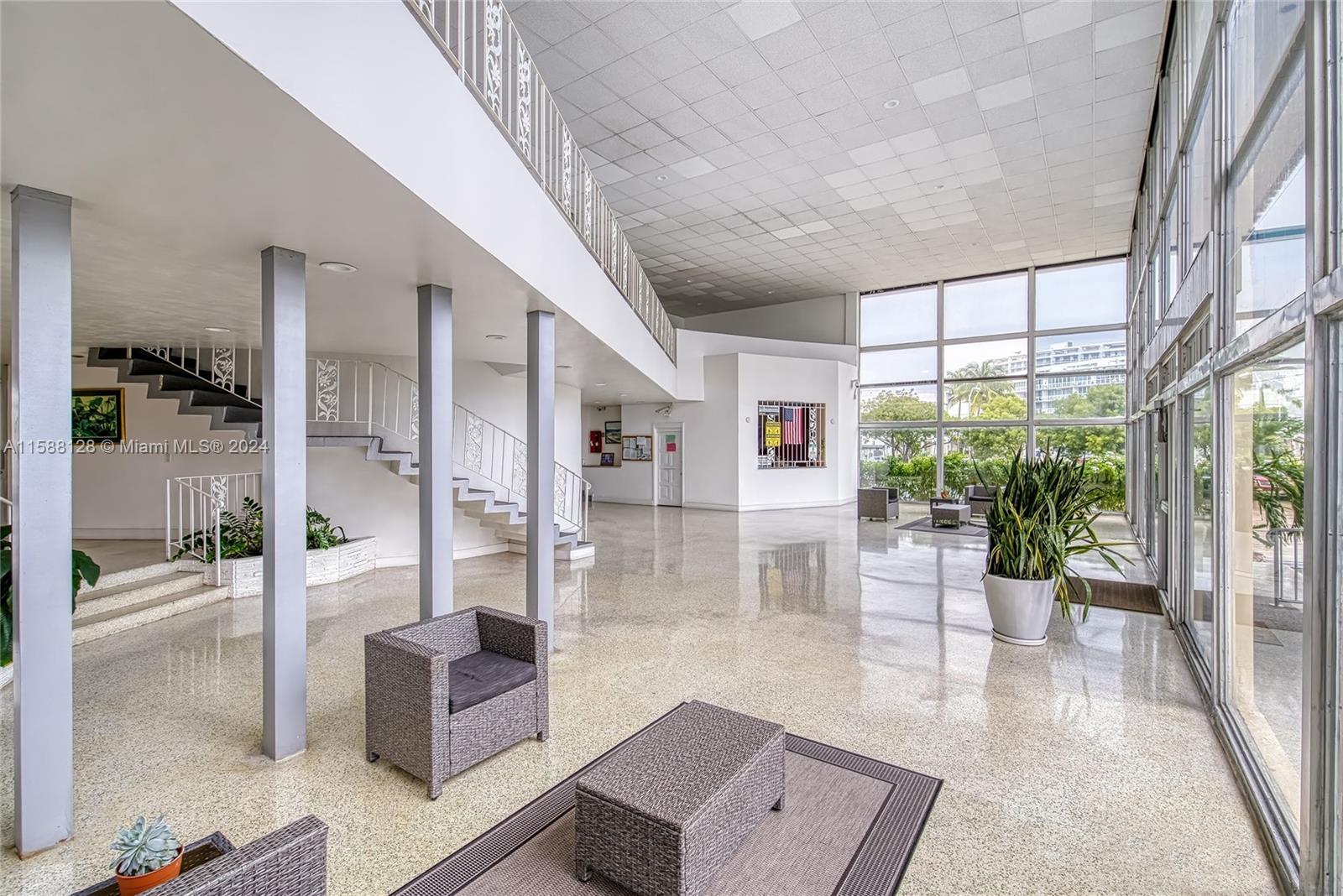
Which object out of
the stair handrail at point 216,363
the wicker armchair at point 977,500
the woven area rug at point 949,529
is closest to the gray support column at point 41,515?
the stair handrail at point 216,363

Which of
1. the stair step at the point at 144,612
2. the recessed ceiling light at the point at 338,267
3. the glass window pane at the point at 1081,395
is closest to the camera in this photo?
the recessed ceiling light at the point at 338,267

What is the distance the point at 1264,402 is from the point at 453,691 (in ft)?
12.8

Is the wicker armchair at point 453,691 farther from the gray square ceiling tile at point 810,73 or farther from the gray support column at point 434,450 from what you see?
the gray square ceiling tile at point 810,73

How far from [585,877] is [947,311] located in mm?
14034

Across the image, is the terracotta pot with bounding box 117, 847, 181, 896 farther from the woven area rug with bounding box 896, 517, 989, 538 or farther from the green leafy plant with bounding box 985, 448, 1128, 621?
the woven area rug with bounding box 896, 517, 989, 538

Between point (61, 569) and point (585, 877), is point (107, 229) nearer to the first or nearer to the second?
point (61, 569)

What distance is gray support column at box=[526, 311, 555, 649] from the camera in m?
4.48

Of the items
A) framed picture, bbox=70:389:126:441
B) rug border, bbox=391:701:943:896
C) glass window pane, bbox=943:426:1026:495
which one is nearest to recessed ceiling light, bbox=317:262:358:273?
rug border, bbox=391:701:943:896

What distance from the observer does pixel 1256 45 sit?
113 inches

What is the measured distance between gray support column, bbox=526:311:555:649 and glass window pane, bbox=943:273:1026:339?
11.7 m

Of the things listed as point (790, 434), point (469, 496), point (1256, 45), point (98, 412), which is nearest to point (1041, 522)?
point (1256, 45)

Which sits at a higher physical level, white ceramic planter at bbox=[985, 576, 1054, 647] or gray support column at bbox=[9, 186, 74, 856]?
gray support column at bbox=[9, 186, 74, 856]

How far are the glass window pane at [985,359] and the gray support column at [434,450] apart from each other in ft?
40.8

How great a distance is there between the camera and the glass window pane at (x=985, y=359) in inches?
516
